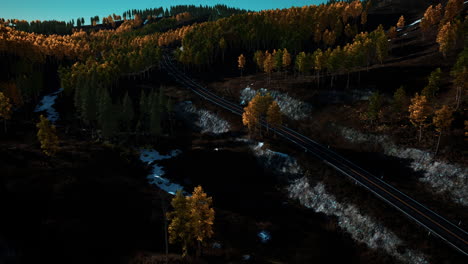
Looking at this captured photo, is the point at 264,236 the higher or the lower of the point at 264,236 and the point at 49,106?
the lower

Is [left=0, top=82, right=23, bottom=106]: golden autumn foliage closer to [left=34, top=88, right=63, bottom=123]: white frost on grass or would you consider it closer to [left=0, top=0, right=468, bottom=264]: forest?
[left=0, top=0, right=468, bottom=264]: forest

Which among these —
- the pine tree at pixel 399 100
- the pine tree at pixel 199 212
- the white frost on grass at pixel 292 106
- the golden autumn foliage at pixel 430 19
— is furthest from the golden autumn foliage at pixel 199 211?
the golden autumn foliage at pixel 430 19

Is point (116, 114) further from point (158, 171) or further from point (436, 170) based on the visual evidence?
point (436, 170)

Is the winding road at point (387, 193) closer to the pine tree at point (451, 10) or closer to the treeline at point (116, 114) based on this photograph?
the treeline at point (116, 114)

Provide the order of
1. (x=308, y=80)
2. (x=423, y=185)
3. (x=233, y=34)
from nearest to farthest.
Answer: (x=423, y=185) → (x=308, y=80) → (x=233, y=34)

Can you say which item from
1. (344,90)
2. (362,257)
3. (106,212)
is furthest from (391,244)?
(344,90)

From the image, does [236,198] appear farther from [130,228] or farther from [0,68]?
[0,68]

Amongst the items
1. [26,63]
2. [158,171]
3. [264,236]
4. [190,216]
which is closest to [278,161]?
[264,236]
